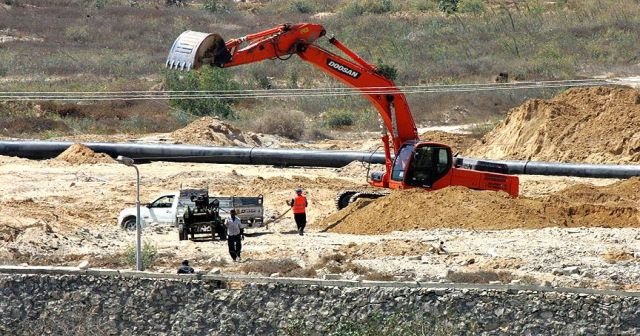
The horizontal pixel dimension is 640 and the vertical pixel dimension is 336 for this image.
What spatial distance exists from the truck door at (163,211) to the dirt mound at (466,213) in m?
3.55

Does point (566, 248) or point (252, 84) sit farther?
point (252, 84)

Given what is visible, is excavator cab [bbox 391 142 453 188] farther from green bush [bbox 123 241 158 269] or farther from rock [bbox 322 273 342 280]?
rock [bbox 322 273 342 280]

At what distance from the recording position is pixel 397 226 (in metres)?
34.3

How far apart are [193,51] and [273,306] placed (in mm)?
11517

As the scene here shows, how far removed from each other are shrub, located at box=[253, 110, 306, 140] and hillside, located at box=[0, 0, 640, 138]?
96 centimetres

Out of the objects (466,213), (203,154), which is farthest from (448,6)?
(466,213)

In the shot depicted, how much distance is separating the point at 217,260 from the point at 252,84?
126 feet

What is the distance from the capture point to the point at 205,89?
197 ft

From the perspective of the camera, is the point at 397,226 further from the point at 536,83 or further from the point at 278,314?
the point at 536,83

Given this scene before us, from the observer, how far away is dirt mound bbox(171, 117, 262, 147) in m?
51.0

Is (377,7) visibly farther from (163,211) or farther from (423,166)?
(163,211)

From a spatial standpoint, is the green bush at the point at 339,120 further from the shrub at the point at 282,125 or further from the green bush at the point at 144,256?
the green bush at the point at 144,256

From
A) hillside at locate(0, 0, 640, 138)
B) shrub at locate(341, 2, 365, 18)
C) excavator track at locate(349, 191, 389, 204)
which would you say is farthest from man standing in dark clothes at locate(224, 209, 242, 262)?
shrub at locate(341, 2, 365, 18)

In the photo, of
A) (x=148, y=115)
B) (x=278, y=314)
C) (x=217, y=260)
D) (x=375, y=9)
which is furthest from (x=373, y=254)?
(x=375, y=9)
